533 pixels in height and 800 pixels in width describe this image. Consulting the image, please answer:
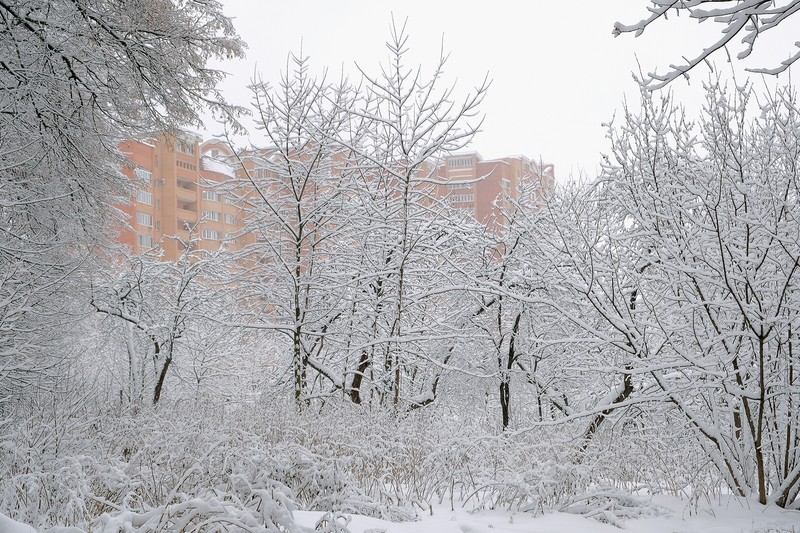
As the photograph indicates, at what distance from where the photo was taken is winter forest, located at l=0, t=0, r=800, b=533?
15.8ft

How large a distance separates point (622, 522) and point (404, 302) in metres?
7.83

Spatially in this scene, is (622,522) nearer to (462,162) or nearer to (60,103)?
(60,103)

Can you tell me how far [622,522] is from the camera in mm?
4617

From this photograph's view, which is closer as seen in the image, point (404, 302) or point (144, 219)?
point (404, 302)

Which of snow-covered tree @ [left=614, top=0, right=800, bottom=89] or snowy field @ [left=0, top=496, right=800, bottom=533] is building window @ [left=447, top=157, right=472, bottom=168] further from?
snow-covered tree @ [left=614, top=0, right=800, bottom=89]

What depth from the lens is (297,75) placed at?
1252 cm

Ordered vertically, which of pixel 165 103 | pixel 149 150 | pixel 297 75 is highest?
pixel 149 150

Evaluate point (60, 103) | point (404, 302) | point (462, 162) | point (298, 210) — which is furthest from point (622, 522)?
point (462, 162)

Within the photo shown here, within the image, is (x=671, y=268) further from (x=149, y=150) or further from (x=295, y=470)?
(x=149, y=150)

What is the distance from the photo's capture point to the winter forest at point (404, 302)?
15.8 feet

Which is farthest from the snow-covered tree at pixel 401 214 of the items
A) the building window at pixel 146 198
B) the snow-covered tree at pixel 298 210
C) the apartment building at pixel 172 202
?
the building window at pixel 146 198

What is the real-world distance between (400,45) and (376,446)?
24.4ft

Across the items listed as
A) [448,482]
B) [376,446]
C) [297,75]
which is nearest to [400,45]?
[297,75]

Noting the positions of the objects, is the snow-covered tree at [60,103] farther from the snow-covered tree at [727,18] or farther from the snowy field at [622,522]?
the snow-covered tree at [727,18]
